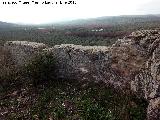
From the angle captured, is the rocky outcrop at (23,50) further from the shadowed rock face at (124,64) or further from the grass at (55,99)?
the grass at (55,99)

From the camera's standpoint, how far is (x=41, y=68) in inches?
758

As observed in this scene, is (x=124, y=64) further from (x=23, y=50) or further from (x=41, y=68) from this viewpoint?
(x=23, y=50)

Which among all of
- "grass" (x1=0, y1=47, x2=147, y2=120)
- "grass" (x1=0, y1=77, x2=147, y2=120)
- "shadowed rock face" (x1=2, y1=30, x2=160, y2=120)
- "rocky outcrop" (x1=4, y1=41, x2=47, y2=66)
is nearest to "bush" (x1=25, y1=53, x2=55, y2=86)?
"grass" (x1=0, y1=47, x2=147, y2=120)

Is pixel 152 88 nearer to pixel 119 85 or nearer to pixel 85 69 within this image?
pixel 119 85

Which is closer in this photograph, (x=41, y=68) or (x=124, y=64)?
(x=124, y=64)

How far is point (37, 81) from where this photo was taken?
1959 cm

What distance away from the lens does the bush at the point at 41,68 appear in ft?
63.4

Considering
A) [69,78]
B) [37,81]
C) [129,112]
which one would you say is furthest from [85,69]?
[129,112]

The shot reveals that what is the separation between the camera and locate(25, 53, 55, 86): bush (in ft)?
63.4

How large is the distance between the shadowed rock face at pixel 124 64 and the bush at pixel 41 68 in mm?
403

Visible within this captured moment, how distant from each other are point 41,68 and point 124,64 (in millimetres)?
5024

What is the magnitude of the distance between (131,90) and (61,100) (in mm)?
3421

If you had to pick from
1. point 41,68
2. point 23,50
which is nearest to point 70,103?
point 41,68

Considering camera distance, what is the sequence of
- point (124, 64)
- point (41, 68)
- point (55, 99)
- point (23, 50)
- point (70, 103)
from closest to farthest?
point (124, 64) → point (70, 103) → point (55, 99) → point (41, 68) → point (23, 50)
